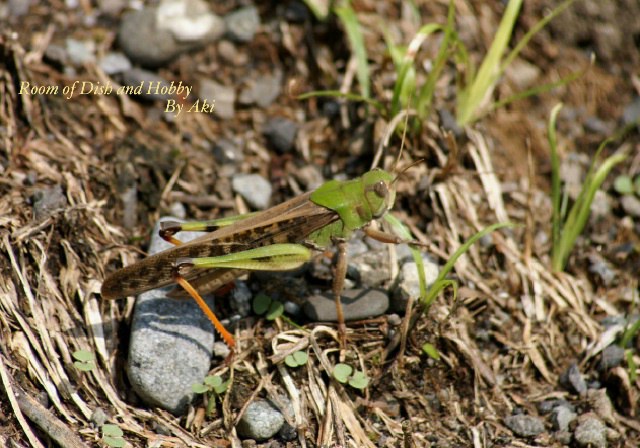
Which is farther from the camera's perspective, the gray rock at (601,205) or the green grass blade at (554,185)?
the gray rock at (601,205)

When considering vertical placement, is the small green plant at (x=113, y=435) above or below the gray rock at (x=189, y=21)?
below

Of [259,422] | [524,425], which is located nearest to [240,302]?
[259,422]

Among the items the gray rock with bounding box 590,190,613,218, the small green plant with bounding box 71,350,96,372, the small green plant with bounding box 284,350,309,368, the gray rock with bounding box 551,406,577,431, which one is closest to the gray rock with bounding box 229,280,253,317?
the small green plant with bounding box 284,350,309,368

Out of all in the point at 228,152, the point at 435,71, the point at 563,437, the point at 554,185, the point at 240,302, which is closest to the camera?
the point at 563,437

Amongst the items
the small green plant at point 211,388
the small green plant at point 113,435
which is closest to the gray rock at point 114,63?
the small green plant at point 211,388

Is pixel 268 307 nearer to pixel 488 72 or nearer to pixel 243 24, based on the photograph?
pixel 488 72

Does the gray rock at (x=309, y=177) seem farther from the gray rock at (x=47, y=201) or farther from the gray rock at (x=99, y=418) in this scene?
the gray rock at (x=99, y=418)

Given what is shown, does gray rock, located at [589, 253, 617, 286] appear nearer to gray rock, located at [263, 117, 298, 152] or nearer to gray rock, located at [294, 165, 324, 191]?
gray rock, located at [294, 165, 324, 191]
